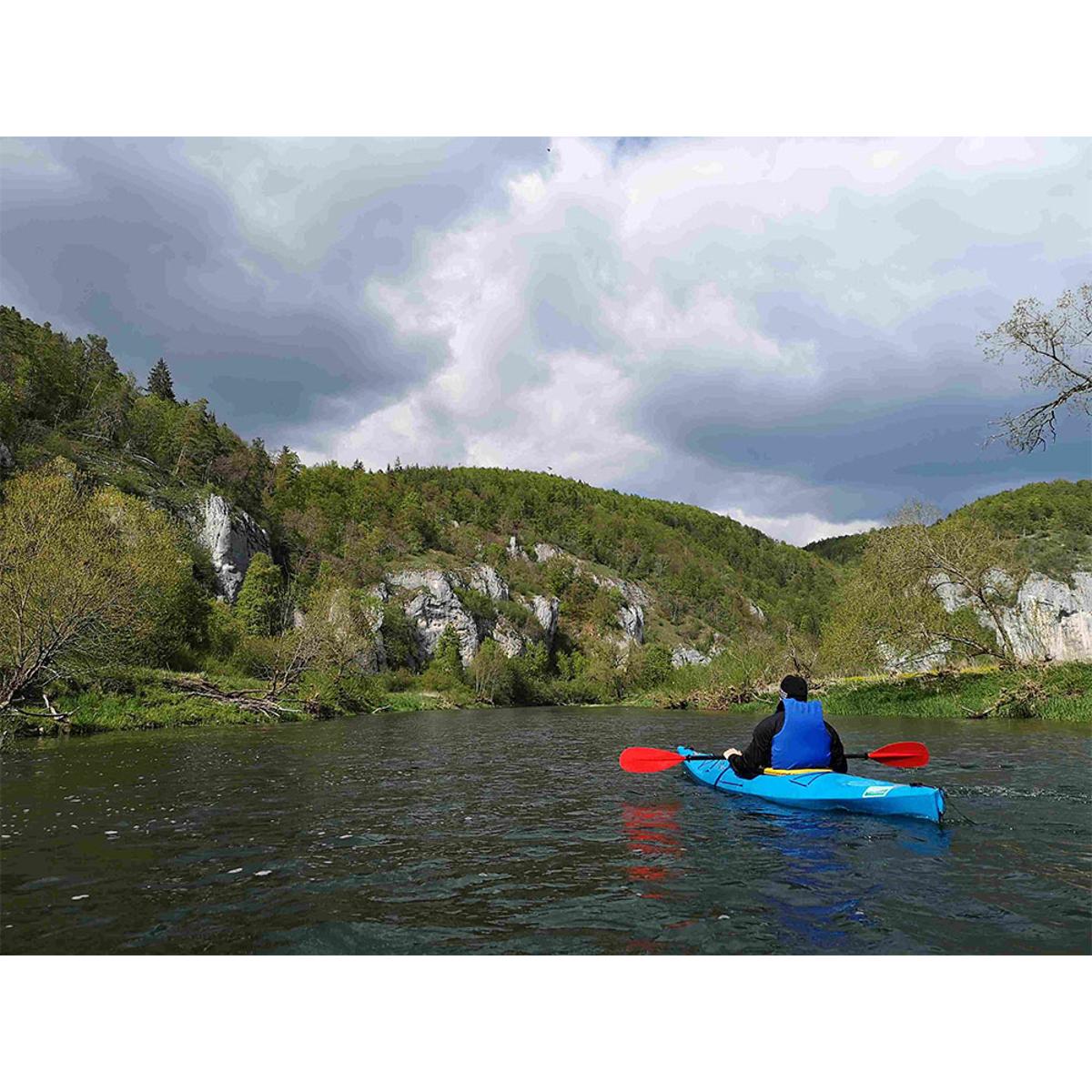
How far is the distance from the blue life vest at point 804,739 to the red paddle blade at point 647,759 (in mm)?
2662

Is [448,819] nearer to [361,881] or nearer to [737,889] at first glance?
[361,881]

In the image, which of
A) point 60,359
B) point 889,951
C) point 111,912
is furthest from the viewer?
point 60,359

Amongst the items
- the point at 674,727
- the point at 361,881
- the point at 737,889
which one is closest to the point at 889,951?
the point at 737,889

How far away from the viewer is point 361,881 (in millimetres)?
7273

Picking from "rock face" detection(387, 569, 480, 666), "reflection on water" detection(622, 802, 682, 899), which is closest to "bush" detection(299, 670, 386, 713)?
"reflection on water" detection(622, 802, 682, 899)

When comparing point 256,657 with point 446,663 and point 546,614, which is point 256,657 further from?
point 546,614

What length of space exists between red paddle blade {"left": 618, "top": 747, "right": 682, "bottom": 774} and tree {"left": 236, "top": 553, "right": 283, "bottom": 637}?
5304cm

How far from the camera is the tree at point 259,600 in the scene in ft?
203

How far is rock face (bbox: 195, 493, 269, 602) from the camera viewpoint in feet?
219

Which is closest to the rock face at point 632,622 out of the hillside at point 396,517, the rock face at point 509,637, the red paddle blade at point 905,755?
the hillside at point 396,517

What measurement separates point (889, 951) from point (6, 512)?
30268 millimetres

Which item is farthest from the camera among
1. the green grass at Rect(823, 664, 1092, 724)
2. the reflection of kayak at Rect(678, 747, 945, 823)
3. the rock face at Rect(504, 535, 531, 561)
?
the rock face at Rect(504, 535, 531, 561)

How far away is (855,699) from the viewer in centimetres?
3525

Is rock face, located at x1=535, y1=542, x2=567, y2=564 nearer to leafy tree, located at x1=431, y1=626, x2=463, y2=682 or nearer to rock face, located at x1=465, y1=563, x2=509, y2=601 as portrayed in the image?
rock face, located at x1=465, y1=563, x2=509, y2=601
